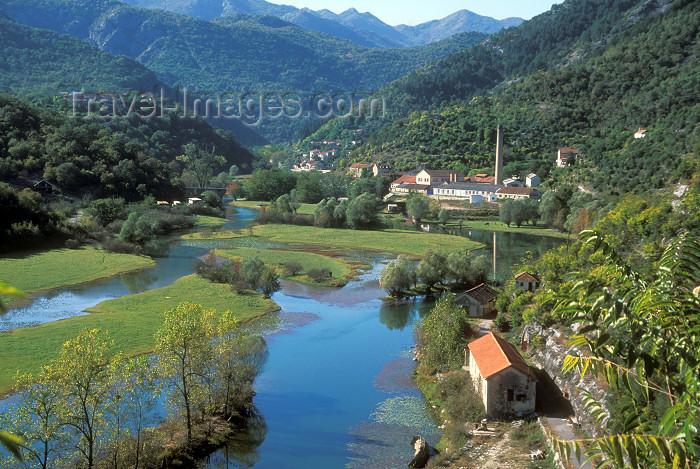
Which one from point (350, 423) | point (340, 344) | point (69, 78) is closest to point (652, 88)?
point (340, 344)

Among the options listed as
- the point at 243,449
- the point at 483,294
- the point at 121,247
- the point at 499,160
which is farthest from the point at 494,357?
the point at 499,160

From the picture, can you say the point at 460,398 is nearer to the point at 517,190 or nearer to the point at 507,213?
the point at 507,213

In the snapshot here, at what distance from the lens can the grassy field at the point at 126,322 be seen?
84.5 feet

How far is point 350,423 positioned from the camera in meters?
21.2

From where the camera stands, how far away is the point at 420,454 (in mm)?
18375

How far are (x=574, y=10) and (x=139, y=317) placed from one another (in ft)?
516

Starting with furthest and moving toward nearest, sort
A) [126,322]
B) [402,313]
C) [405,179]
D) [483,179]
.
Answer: [405,179], [483,179], [402,313], [126,322]

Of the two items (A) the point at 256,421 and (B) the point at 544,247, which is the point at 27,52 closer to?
(B) the point at 544,247

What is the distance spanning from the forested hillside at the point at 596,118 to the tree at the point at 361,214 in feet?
86.4

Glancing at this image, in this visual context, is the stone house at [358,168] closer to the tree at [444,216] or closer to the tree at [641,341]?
the tree at [444,216]

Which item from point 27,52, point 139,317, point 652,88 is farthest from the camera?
point 27,52

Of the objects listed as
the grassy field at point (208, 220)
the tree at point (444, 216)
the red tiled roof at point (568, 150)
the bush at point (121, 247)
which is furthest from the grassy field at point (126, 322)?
the red tiled roof at point (568, 150)

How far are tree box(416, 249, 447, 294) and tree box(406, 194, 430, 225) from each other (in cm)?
3505

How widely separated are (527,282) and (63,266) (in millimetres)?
32786
